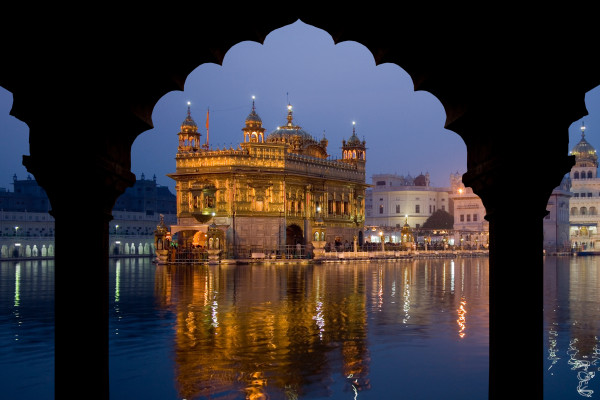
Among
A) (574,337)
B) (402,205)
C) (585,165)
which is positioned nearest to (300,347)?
(574,337)

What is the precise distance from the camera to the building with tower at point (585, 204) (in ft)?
339

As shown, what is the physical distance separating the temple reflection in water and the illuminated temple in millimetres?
26827

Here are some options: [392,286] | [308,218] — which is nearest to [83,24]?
[392,286]

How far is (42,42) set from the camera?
552cm

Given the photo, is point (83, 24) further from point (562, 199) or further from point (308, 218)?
point (562, 199)

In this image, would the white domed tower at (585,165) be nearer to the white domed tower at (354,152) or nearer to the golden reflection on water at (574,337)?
the white domed tower at (354,152)

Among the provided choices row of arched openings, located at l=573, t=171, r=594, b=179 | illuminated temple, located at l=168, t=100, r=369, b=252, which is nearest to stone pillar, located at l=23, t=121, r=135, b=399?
illuminated temple, located at l=168, t=100, r=369, b=252

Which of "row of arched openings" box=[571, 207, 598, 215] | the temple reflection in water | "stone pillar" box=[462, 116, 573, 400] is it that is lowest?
the temple reflection in water

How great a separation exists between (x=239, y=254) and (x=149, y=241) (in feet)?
133

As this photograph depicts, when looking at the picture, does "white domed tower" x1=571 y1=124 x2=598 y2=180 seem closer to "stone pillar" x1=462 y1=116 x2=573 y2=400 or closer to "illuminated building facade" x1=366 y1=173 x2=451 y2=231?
"illuminated building facade" x1=366 y1=173 x2=451 y2=231

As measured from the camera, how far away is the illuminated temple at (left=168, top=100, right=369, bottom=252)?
52844 millimetres

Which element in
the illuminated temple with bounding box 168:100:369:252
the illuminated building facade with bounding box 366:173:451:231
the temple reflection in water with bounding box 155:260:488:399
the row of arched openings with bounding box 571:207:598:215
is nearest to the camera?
the temple reflection in water with bounding box 155:260:488:399

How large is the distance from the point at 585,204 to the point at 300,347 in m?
107

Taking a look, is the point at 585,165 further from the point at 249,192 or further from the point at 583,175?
the point at 249,192
